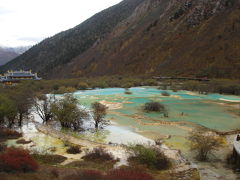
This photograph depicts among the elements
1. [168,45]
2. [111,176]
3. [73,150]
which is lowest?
[73,150]

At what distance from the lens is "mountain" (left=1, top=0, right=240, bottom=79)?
5916 centimetres

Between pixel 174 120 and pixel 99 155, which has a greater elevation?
pixel 174 120

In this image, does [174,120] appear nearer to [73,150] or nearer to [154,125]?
[154,125]

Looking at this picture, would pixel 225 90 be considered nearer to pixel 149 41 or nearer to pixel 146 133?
pixel 146 133

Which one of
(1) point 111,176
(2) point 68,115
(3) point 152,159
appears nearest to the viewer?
(1) point 111,176

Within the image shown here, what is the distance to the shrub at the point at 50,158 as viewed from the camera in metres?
11.8

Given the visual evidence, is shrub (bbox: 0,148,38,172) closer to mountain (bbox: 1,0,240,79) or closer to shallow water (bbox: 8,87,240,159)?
shallow water (bbox: 8,87,240,159)

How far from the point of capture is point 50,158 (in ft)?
39.6

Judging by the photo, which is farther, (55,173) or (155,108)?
(155,108)

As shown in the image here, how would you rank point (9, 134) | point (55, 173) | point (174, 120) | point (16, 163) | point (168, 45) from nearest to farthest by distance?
1. point (55, 173)
2. point (16, 163)
3. point (9, 134)
4. point (174, 120)
5. point (168, 45)

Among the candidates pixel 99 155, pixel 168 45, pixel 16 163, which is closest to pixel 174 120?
pixel 99 155

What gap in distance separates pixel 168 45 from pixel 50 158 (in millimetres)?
63188

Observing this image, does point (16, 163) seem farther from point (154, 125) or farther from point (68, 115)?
point (154, 125)

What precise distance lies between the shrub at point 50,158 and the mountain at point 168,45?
47.2 meters
